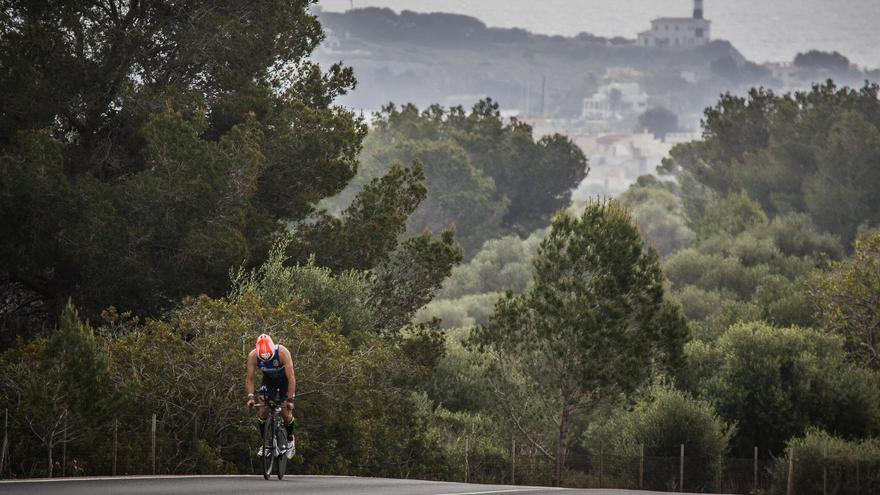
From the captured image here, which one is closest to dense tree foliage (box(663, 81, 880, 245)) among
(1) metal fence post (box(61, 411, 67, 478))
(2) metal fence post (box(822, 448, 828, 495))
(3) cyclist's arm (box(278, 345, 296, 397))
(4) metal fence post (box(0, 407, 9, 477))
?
(2) metal fence post (box(822, 448, 828, 495))

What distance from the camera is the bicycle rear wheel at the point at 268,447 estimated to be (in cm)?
1975

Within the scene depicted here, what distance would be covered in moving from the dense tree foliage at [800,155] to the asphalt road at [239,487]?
3490 inches

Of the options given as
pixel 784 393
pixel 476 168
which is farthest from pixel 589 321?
pixel 476 168

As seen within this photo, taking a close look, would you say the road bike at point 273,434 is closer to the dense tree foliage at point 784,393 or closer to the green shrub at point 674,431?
the green shrub at point 674,431

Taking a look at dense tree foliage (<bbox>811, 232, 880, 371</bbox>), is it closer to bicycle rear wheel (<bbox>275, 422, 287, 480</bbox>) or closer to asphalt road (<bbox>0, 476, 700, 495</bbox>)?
asphalt road (<bbox>0, 476, 700, 495</bbox>)

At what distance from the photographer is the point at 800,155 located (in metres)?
112

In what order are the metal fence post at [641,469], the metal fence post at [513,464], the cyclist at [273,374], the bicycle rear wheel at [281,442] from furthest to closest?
the metal fence post at [641,469], the metal fence post at [513,464], the bicycle rear wheel at [281,442], the cyclist at [273,374]

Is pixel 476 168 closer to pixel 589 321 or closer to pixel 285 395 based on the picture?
pixel 589 321

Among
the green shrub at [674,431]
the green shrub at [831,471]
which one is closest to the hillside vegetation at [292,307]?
the green shrub at [674,431]

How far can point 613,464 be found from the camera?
42594 millimetres

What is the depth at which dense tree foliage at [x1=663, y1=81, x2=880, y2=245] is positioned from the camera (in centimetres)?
10650

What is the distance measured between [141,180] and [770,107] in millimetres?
90440

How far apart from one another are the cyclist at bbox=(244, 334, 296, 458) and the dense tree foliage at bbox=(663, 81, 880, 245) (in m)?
90.3

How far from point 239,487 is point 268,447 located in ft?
4.75
